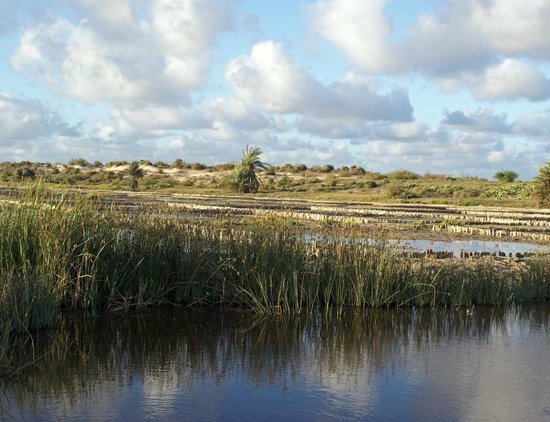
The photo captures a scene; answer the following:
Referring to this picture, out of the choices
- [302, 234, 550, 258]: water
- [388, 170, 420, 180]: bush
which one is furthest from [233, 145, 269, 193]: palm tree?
[302, 234, 550, 258]: water

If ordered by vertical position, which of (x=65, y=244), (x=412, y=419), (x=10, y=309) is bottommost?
(x=412, y=419)

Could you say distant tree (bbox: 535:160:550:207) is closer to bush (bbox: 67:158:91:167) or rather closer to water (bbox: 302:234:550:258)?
water (bbox: 302:234:550:258)

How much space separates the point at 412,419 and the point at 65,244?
208 inches

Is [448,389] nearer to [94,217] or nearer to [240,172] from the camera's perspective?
[94,217]

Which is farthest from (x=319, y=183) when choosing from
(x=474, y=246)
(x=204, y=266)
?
(x=204, y=266)

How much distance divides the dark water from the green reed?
0.39 meters

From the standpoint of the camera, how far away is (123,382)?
21.8ft

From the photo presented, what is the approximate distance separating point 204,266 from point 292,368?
2.93 meters

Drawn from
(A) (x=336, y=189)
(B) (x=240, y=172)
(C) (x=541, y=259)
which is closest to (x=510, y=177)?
(A) (x=336, y=189)

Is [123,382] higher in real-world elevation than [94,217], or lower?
lower

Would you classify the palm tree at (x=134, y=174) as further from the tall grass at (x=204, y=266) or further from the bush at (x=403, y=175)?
the tall grass at (x=204, y=266)

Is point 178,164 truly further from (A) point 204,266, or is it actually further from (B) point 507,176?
(A) point 204,266

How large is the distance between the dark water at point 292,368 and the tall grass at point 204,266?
1.28 ft

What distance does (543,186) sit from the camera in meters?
35.2
